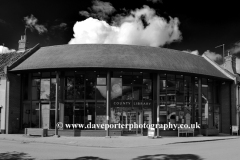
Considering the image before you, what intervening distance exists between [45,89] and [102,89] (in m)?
5.85

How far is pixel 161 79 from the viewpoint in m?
26.3

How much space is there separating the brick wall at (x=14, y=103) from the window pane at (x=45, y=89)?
259 centimetres

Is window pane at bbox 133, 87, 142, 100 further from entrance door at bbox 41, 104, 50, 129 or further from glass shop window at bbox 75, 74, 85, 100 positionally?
entrance door at bbox 41, 104, 50, 129

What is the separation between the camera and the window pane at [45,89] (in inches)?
1016

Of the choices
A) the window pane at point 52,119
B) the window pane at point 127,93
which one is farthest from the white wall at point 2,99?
the window pane at point 127,93

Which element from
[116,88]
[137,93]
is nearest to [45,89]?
[116,88]

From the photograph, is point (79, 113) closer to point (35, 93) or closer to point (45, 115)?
point (45, 115)

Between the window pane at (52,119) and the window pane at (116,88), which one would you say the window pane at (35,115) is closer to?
the window pane at (52,119)

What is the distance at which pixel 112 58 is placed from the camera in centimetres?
2506

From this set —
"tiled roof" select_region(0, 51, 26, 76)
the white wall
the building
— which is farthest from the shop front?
"tiled roof" select_region(0, 51, 26, 76)

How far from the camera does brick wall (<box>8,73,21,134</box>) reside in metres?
25.6

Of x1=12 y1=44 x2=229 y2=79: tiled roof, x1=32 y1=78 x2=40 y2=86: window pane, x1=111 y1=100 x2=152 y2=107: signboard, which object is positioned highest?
x1=12 y1=44 x2=229 y2=79: tiled roof

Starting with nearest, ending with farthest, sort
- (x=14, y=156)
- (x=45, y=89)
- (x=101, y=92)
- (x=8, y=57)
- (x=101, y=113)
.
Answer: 1. (x=14, y=156)
2. (x=101, y=113)
3. (x=101, y=92)
4. (x=45, y=89)
5. (x=8, y=57)

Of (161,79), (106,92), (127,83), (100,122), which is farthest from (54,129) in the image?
(161,79)
